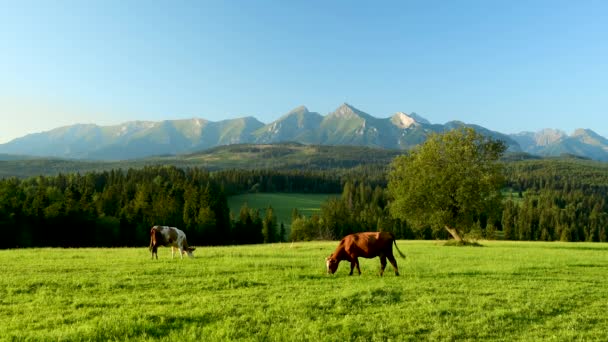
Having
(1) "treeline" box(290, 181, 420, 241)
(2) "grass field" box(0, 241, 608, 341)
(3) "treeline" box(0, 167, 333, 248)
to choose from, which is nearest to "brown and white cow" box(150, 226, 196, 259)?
(2) "grass field" box(0, 241, 608, 341)

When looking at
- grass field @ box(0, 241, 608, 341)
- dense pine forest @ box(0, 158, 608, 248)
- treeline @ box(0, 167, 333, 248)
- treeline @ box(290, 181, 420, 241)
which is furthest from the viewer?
treeline @ box(290, 181, 420, 241)

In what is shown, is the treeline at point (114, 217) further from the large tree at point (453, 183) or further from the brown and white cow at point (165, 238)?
the brown and white cow at point (165, 238)

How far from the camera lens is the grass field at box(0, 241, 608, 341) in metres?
11.4

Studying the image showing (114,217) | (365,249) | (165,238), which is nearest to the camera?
(365,249)

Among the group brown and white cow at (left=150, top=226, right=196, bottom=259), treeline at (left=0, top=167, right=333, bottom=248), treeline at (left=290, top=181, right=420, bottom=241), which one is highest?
brown and white cow at (left=150, top=226, right=196, bottom=259)

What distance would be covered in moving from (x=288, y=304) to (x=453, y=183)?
46842mm

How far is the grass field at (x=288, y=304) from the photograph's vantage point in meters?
11.4

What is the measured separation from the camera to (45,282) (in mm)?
17453

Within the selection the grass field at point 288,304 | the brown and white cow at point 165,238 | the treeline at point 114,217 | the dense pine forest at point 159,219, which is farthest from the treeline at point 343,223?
the grass field at point 288,304

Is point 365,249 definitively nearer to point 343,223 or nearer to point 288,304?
point 288,304

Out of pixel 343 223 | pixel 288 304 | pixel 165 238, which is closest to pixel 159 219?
pixel 343 223

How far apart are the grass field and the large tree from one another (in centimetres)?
3416

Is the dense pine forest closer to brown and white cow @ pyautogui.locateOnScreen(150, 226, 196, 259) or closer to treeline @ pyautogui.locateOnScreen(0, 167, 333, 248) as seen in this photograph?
treeline @ pyautogui.locateOnScreen(0, 167, 333, 248)

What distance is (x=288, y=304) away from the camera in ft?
46.4
